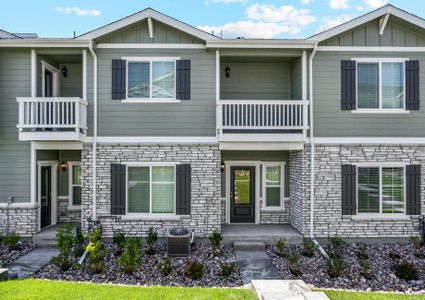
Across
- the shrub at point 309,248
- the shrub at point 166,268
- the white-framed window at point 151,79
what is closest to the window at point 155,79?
the white-framed window at point 151,79

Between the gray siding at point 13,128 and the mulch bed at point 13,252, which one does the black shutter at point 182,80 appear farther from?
the mulch bed at point 13,252

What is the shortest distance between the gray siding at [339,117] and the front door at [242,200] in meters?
2.89

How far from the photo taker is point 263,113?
9.91 meters

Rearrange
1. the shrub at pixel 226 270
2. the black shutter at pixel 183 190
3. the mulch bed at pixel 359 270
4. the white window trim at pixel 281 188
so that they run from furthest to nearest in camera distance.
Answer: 1. the white window trim at pixel 281 188
2. the black shutter at pixel 183 190
3. the shrub at pixel 226 270
4. the mulch bed at pixel 359 270

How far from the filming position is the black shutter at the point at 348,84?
10086mm

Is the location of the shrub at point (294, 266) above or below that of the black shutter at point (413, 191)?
below

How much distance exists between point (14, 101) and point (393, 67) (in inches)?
458

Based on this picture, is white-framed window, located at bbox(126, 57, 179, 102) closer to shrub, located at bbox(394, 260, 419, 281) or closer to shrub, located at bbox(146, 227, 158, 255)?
shrub, located at bbox(146, 227, 158, 255)

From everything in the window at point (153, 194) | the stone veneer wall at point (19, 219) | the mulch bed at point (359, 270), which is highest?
the window at point (153, 194)

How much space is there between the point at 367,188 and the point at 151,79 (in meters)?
7.43

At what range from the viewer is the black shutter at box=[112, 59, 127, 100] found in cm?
1003

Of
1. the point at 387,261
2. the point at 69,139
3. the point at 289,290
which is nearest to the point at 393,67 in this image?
the point at 387,261

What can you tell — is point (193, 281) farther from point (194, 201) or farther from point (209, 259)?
point (194, 201)

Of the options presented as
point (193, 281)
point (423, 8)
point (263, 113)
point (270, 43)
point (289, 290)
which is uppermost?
point (423, 8)
